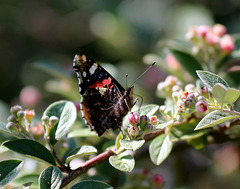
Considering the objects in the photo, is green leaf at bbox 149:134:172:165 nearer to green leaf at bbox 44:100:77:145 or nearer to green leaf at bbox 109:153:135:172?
green leaf at bbox 109:153:135:172

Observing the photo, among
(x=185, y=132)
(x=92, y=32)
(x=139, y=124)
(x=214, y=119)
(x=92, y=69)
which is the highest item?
(x=92, y=32)

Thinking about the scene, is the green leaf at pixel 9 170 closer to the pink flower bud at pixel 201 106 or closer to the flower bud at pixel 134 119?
the flower bud at pixel 134 119

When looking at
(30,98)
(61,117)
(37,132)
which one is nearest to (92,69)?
(61,117)

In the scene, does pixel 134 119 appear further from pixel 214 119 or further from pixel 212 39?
pixel 212 39

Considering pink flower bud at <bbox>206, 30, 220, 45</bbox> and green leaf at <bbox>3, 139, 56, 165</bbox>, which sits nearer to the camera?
green leaf at <bbox>3, 139, 56, 165</bbox>

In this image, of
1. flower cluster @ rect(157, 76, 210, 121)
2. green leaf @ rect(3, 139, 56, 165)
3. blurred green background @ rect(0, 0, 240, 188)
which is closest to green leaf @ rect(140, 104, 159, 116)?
flower cluster @ rect(157, 76, 210, 121)

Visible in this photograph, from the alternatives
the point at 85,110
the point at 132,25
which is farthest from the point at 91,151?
the point at 132,25
